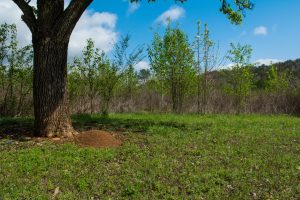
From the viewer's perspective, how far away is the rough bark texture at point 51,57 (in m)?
9.58

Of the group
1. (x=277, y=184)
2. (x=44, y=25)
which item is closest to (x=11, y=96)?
(x=44, y=25)

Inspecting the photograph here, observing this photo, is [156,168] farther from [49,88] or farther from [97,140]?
[49,88]

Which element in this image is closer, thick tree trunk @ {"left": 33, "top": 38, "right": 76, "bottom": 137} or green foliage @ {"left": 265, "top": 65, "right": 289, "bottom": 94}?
thick tree trunk @ {"left": 33, "top": 38, "right": 76, "bottom": 137}

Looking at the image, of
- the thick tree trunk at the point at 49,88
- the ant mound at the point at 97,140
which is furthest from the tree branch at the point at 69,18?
the ant mound at the point at 97,140

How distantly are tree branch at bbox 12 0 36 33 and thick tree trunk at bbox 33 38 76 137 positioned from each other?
393 mm

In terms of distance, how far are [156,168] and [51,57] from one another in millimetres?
3818

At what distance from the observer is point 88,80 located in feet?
64.4

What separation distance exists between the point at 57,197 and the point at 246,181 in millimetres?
3214

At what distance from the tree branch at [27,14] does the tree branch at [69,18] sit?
58 centimetres

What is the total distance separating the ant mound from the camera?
30.0 feet

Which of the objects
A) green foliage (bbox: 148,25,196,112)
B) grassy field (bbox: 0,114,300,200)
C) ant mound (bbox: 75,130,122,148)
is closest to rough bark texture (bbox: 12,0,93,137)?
ant mound (bbox: 75,130,122,148)

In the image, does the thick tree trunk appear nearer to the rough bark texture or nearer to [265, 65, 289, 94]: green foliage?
the rough bark texture

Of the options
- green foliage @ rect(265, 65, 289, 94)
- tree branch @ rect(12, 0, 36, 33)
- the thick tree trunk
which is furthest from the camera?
green foliage @ rect(265, 65, 289, 94)

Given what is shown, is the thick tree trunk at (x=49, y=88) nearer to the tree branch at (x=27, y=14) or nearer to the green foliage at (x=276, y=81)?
the tree branch at (x=27, y=14)
